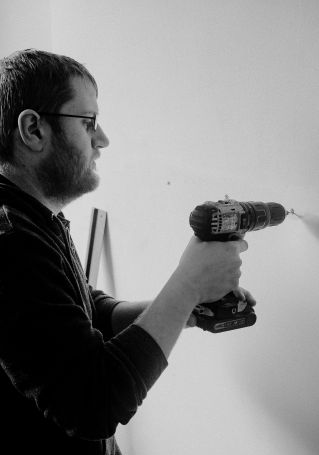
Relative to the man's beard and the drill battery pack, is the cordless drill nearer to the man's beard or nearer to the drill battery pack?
the drill battery pack

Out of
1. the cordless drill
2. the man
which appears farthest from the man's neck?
the cordless drill

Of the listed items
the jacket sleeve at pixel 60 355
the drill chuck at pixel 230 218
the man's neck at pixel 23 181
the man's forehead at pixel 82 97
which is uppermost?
the man's forehead at pixel 82 97

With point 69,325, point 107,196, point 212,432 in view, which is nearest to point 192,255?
point 69,325

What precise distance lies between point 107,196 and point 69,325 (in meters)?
1.10

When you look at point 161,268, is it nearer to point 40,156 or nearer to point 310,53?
point 40,156

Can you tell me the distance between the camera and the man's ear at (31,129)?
2.49ft

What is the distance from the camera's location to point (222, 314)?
31.7 inches

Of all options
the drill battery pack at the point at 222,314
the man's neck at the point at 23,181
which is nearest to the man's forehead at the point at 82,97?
the man's neck at the point at 23,181

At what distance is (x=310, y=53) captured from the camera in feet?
2.61

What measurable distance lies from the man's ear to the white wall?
482 millimetres

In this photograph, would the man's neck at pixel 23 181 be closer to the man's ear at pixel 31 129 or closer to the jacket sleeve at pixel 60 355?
the man's ear at pixel 31 129

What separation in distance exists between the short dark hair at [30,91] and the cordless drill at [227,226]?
0.34 m

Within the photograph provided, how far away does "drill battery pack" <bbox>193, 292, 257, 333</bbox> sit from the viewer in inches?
31.5

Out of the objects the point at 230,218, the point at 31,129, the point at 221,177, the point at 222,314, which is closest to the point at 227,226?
the point at 230,218
